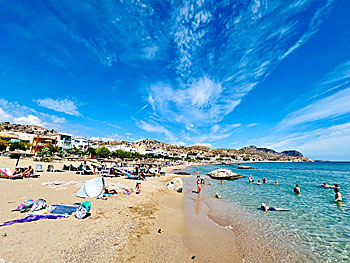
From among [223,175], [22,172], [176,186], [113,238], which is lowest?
[113,238]

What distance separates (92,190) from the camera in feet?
32.6

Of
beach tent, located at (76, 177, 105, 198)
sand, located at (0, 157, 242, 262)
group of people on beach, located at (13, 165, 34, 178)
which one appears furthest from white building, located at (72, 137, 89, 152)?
sand, located at (0, 157, 242, 262)

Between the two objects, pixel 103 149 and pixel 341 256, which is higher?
pixel 103 149

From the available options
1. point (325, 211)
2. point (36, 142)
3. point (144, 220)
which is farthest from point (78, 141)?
point (325, 211)

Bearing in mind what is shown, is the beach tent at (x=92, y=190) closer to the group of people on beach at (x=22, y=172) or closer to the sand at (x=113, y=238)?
the sand at (x=113, y=238)

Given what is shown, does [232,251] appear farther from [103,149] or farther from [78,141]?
[78,141]

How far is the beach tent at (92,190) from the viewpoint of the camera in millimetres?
9672

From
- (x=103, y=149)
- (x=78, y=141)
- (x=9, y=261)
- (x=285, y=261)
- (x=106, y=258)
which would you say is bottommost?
(x=285, y=261)

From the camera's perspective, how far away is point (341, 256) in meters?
5.66

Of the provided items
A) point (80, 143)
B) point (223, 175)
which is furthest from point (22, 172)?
point (80, 143)

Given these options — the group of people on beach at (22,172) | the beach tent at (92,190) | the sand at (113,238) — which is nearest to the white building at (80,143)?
the group of people on beach at (22,172)

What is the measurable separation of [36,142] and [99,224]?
66134mm

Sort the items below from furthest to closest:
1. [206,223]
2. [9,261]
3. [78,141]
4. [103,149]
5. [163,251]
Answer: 1. [78,141]
2. [103,149]
3. [206,223]
4. [163,251]
5. [9,261]

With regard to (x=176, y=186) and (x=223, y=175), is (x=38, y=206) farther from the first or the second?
(x=223, y=175)
